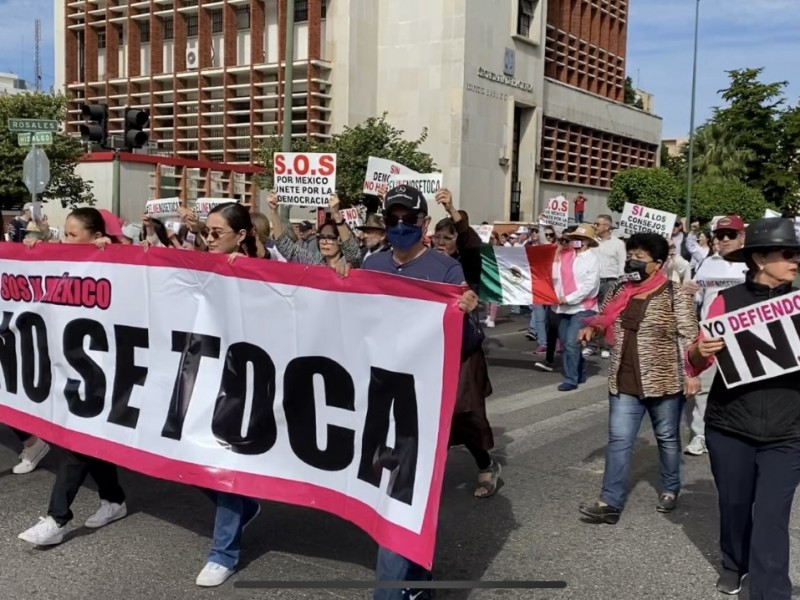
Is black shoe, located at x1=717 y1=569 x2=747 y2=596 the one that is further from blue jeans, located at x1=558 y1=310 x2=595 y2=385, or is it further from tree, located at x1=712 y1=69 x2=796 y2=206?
tree, located at x1=712 y1=69 x2=796 y2=206

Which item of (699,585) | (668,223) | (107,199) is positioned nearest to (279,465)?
(699,585)

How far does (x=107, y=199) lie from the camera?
30.4m

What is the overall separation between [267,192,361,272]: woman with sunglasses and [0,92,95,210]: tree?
64.4ft

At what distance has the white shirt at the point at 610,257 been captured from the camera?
41.0 feet

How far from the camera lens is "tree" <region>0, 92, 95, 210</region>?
25.4m

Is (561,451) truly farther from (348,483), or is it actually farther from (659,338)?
(348,483)

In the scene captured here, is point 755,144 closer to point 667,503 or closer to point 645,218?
point 645,218

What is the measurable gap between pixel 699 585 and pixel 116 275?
3423mm

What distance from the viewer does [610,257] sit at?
12.5 m

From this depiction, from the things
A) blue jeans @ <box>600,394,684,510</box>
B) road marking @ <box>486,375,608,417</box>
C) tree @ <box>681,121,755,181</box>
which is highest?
tree @ <box>681,121,755,181</box>

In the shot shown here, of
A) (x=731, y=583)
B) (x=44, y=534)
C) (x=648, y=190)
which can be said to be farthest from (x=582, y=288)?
(x=648, y=190)

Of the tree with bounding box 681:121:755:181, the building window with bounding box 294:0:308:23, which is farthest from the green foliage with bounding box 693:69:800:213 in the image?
the building window with bounding box 294:0:308:23

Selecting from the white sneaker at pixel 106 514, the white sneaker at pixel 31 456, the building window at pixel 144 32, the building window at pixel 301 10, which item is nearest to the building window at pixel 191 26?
the building window at pixel 144 32

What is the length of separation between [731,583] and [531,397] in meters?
5.16
